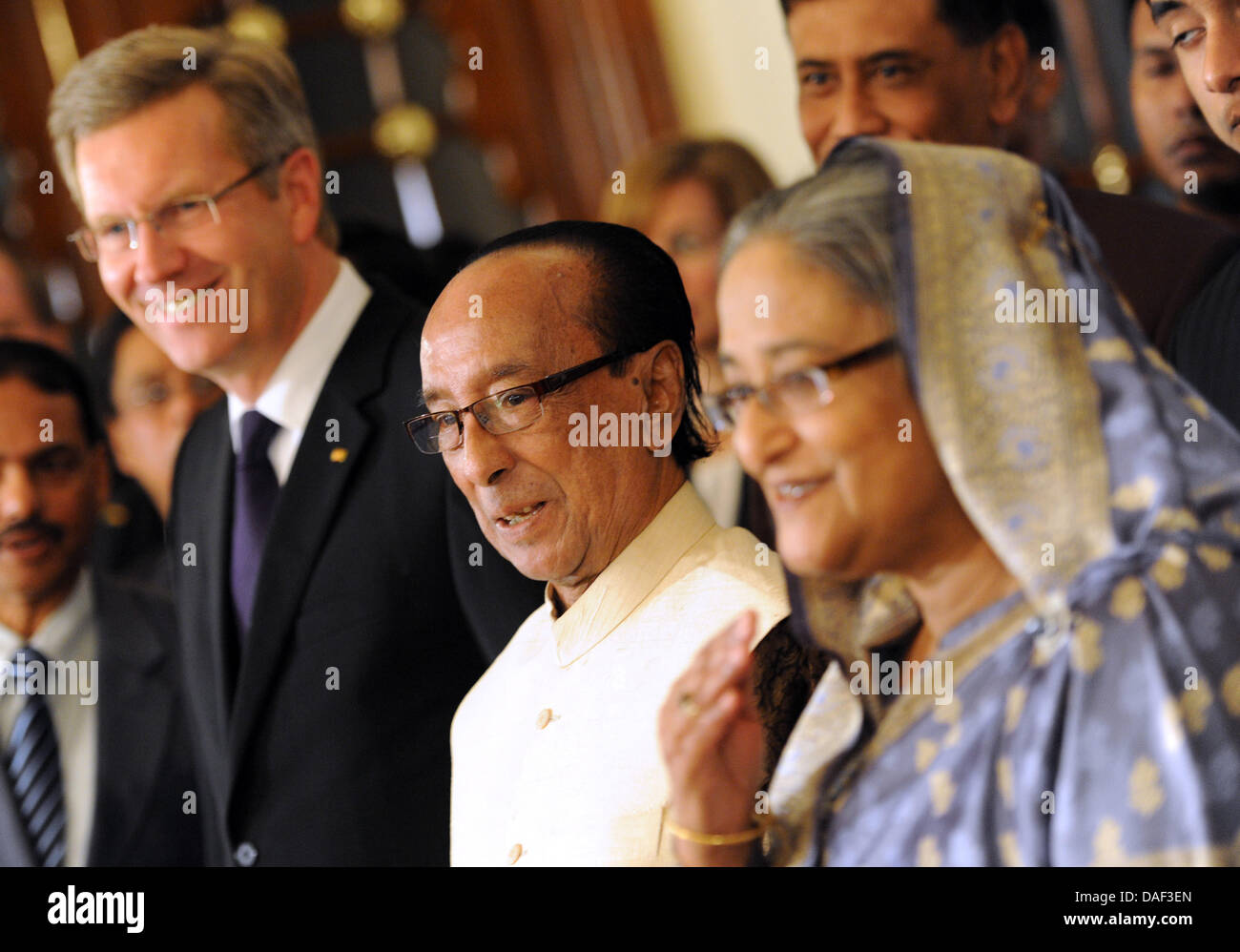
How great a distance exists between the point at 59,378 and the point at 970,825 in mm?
1502

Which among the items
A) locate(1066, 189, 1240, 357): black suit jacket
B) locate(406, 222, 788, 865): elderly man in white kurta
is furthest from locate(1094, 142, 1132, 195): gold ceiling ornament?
locate(406, 222, 788, 865): elderly man in white kurta

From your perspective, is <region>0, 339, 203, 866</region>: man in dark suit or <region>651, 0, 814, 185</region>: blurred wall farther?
<region>651, 0, 814, 185</region>: blurred wall

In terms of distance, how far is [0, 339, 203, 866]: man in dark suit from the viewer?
211 cm

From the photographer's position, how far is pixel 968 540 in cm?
143

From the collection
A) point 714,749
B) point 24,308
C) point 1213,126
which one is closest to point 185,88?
point 714,749

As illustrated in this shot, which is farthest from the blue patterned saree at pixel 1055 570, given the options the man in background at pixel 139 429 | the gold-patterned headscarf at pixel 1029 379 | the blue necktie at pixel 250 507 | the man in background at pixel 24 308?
the man in background at pixel 24 308

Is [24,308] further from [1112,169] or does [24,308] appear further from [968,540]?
[968,540]

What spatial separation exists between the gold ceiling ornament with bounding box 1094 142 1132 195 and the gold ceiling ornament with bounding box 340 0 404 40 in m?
1.94

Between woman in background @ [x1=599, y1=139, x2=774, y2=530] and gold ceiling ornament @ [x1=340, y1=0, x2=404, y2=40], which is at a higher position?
gold ceiling ornament @ [x1=340, y1=0, x2=404, y2=40]

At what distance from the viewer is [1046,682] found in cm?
137

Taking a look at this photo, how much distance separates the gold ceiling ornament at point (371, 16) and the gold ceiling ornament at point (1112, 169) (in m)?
1.94

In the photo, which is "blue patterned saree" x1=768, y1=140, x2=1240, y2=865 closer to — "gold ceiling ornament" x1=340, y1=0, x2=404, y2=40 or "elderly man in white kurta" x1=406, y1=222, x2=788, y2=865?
"elderly man in white kurta" x1=406, y1=222, x2=788, y2=865

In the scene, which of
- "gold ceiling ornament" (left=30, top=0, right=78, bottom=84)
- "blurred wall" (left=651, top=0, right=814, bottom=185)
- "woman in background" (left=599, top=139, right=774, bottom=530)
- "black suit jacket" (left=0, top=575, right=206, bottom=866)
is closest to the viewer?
"black suit jacket" (left=0, top=575, right=206, bottom=866)

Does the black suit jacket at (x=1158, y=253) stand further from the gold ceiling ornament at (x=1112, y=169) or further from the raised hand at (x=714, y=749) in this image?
the gold ceiling ornament at (x=1112, y=169)
